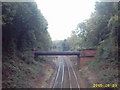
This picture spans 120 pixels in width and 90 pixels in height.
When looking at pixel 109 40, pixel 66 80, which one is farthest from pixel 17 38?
pixel 109 40

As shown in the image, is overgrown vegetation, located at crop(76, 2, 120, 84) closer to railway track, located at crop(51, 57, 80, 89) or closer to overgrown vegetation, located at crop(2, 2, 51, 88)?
railway track, located at crop(51, 57, 80, 89)

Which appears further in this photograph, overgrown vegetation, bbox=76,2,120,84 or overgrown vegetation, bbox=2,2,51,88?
overgrown vegetation, bbox=2,2,51,88

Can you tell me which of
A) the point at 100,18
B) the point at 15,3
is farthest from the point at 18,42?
the point at 100,18

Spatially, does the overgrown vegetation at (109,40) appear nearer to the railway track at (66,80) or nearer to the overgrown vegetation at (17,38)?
the railway track at (66,80)

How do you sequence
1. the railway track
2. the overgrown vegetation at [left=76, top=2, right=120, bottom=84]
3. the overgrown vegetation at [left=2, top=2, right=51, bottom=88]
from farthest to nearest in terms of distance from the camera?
the railway track
the overgrown vegetation at [left=2, top=2, right=51, bottom=88]
the overgrown vegetation at [left=76, top=2, right=120, bottom=84]

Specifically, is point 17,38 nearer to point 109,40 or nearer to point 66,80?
point 66,80

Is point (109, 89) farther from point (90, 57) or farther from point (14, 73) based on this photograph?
→ point (90, 57)

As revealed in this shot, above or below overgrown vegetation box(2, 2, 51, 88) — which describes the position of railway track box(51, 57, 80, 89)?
below

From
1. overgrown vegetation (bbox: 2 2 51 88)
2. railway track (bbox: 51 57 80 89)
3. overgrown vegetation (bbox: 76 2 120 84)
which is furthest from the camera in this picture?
railway track (bbox: 51 57 80 89)

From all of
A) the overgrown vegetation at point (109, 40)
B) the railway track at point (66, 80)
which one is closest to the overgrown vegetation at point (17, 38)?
the railway track at point (66, 80)

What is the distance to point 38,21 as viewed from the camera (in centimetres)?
1562

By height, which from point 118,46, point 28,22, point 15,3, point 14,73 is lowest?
point 14,73

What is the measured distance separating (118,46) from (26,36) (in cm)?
1195

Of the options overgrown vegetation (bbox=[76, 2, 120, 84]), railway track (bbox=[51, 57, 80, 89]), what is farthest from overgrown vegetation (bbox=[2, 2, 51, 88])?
overgrown vegetation (bbox=[76, 2, 120, 84])
